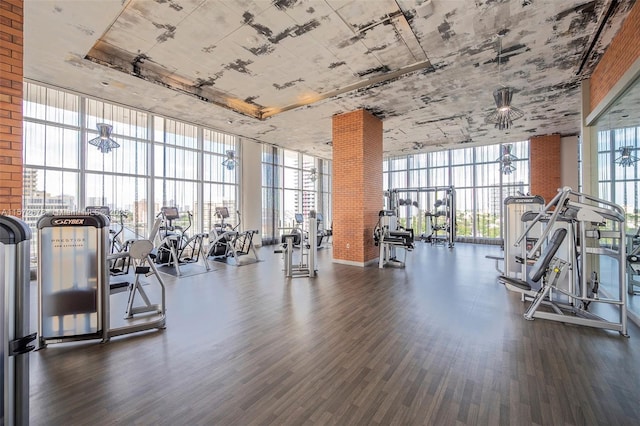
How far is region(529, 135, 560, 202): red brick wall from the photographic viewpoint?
30.8 ft

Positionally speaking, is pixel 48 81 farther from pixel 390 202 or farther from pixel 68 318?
pixel 390 202

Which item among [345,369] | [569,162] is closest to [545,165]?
[569,162]

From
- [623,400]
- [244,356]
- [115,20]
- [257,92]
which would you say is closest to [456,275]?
[623,400]

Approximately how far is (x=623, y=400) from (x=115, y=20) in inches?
269

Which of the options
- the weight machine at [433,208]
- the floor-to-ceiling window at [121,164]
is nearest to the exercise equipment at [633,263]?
the weight machine at [433,208]

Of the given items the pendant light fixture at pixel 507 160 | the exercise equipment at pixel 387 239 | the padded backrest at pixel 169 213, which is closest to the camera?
the padded backrest at pixel 169 213

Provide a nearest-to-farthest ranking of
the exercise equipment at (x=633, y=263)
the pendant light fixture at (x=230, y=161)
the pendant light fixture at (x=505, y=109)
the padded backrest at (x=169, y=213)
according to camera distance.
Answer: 1. the exercise equipment at (x=633, y=263)
2. the pendant light fixture at (x=505, y=109)
3. the padded backrest at (x=169, y=213)
4. the pendant light fixture at (x=230, y=161)

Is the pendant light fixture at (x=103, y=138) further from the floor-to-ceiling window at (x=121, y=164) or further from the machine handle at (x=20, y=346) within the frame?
the machine handle at (x=20, y=346)

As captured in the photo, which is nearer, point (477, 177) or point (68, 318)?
point (68, 318)

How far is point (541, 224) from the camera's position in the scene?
5.42m

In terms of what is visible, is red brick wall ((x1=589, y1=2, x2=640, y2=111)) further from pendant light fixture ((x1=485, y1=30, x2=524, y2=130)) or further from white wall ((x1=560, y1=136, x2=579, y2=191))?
white wall ((x1=560, y1=136, x2=579, y2=191))

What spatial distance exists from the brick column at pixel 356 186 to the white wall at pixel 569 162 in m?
6.85

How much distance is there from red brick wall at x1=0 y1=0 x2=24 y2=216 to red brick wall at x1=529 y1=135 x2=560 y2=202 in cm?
1256

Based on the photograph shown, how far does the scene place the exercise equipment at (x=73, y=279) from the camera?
111 inches
